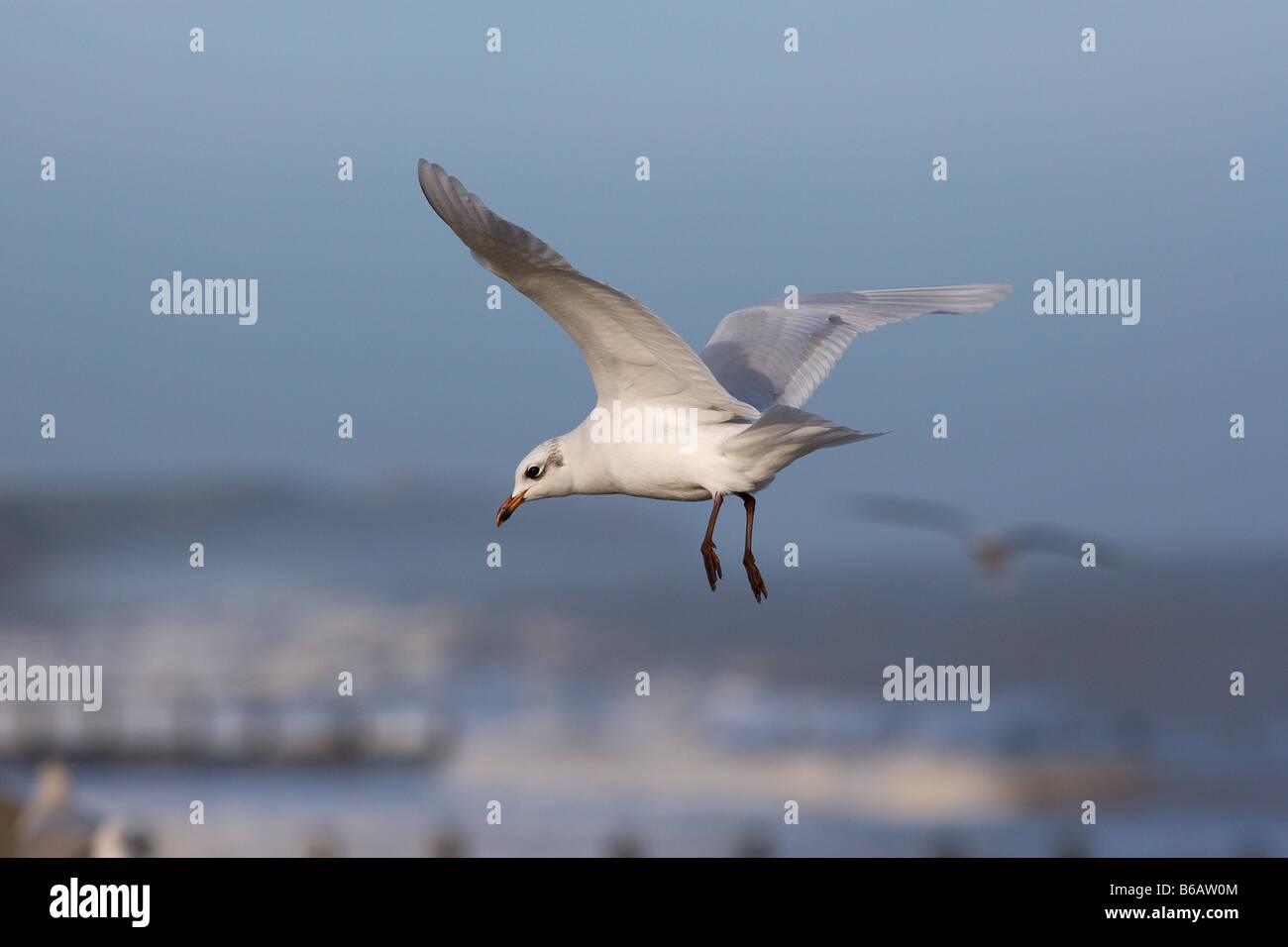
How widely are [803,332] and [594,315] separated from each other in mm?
1640

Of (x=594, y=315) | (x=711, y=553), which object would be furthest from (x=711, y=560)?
(x=594, y=315)

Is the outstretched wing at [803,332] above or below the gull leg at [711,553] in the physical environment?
above

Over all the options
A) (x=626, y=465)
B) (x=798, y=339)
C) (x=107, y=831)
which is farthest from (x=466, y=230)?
(x=107, y=831)

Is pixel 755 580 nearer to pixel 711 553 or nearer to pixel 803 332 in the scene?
pixel 711 553

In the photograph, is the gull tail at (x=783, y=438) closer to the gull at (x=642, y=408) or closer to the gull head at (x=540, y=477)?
the gull at (x=642, y=408)

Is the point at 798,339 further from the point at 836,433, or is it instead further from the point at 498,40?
the point at 498,40

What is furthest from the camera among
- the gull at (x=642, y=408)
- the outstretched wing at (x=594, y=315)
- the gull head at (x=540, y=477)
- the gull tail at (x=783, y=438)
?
the gull head at (x=540, y=477)

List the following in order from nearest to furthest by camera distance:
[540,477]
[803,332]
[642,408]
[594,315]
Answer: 1. [594,315]
2. [642,408]
3. [540,477]
4. [803,332]

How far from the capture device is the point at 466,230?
473 cm

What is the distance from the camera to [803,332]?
6.60 meters

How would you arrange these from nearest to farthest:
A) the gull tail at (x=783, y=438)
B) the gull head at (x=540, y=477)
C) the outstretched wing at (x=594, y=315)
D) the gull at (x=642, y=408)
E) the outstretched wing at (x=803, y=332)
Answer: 1. the outstretched wing at (x=594, y=315)
2. the gull at (x=642, y=408)
3. the gull tail at (x=783, y=438)
4. the gull head at (x=540, y=477)
5. the outstretched wing at (x=803, y=332)

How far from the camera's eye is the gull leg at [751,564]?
18.3 feet

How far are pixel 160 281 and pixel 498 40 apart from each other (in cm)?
222

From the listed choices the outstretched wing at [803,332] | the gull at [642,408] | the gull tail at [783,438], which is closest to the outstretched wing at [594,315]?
the gull at [642,408]
